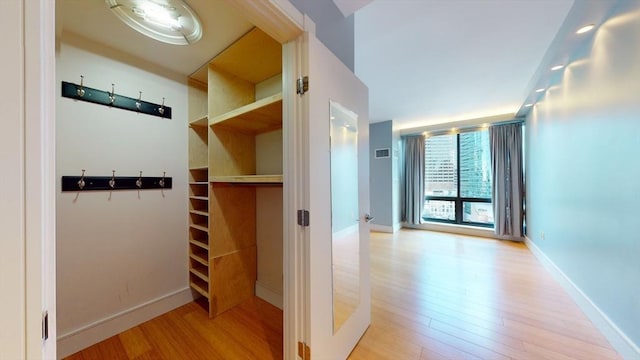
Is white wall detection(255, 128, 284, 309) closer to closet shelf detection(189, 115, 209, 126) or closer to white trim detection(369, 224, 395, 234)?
closet shelf detection(189, 115, 209, 126)

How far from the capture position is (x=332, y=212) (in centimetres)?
142

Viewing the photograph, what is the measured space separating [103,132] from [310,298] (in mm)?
2066

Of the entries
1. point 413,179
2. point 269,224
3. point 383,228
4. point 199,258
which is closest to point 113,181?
point 199,258

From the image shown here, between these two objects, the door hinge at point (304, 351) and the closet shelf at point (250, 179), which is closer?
the door hinge at point (304, 351)

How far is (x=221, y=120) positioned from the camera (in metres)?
1.88

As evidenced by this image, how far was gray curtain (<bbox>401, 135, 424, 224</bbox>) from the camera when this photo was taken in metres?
5.48

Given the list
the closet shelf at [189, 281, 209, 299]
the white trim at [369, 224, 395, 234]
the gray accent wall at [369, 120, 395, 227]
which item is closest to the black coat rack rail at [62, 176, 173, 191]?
the closet shelf at [189, 281, 209, 299]

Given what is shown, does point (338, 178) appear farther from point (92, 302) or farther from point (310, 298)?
point (92, 302)

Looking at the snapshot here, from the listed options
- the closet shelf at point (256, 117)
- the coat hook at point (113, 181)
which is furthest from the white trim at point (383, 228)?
the coat hook at point (113, 181)

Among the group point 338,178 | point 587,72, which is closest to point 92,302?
point 338,178

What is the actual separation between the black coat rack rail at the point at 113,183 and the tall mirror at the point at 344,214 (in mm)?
1722

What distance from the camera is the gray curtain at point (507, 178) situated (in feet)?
14.3

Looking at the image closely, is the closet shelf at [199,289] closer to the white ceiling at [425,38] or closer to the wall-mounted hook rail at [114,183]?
the wall-mounted hook rail at [114,183]

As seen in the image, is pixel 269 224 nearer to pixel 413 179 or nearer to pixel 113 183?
pixel 113 183
